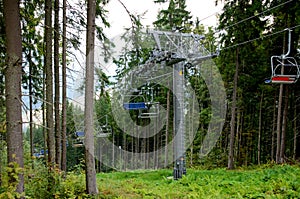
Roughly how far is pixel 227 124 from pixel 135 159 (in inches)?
451

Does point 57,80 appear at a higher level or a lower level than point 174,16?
lower

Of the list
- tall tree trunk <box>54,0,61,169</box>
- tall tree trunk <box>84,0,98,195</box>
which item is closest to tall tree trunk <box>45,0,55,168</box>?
tall tree trunk <box>54,0,61,169</box>

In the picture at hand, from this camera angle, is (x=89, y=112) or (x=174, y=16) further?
(x=174, y=16)

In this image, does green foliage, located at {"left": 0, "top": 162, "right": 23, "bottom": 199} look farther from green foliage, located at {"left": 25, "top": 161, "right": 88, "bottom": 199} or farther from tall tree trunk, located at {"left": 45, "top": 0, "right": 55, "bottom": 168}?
tall tree trunk, located at {"left": 45, "top": 0, "right": 55, "bottom": 168}

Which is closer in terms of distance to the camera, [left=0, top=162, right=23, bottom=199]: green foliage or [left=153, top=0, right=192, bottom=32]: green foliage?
[left=0, top=162, right=23, bottom=199]: green foliage

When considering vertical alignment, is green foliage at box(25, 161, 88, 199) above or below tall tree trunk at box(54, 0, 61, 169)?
below

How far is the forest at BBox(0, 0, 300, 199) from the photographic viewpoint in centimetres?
549

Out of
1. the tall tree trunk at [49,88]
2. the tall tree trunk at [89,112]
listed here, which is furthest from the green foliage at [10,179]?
the tall tree trunk at [49,88]

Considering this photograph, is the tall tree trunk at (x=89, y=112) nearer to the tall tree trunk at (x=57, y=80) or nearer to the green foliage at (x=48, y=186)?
the green foliage at (x=48, y=186)

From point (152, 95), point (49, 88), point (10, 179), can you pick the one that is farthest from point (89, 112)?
point (152, 95)

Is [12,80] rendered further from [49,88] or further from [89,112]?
[49,88]

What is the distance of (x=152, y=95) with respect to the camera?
13.7 metres

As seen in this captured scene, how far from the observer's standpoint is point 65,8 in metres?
6.91

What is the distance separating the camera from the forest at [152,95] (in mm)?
5492
